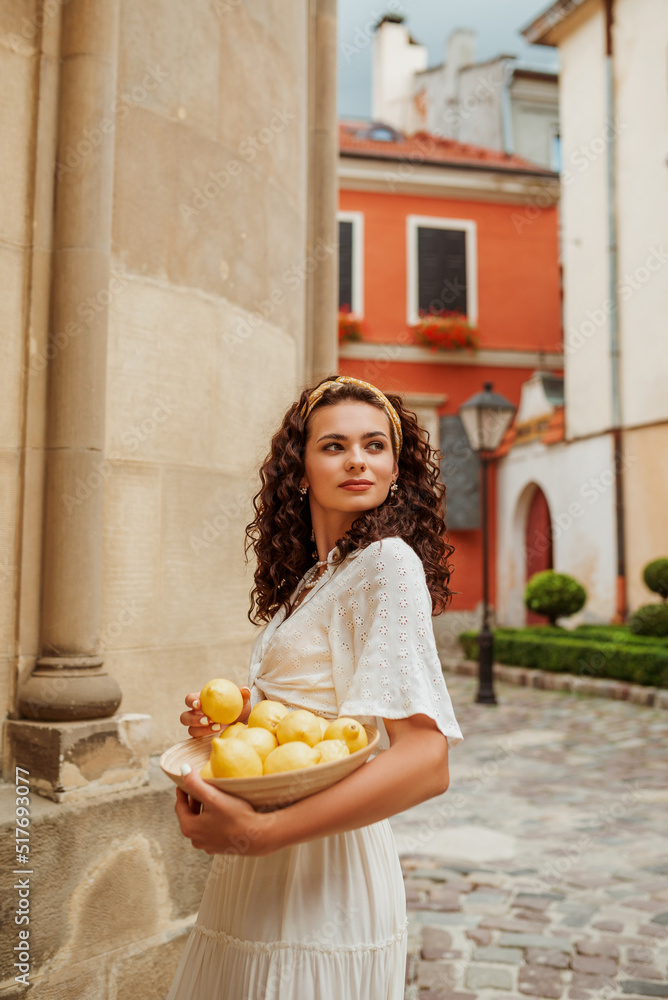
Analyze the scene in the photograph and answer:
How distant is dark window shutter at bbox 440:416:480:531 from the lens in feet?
58.3

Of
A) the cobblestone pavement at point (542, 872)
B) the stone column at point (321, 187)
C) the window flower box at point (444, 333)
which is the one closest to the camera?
the cobblestone pavement at point (542, 872)

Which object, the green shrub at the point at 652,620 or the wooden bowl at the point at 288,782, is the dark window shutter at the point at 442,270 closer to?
the green shrub at the point at 652,620

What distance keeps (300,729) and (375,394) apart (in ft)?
2.30

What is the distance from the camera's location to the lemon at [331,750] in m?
1.43

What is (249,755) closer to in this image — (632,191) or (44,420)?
(44,420)

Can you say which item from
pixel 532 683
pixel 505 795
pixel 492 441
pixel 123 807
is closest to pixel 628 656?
pixel 532 683

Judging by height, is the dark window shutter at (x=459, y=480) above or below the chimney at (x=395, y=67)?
below

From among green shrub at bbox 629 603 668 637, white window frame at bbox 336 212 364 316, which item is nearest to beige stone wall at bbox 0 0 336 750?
green shrub at bbox 629 603 668 637

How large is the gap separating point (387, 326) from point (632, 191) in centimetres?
537

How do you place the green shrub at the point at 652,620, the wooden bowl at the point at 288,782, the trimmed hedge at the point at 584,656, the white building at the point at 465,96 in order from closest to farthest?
the wooden bowl at the point at 288,782, the trimmed hedge at the point at 584,656, the green shrub at the point at 652,620, the white building at the point at 465,96

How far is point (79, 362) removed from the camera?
9.29 ft

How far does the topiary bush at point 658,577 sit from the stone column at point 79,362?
1095 cm

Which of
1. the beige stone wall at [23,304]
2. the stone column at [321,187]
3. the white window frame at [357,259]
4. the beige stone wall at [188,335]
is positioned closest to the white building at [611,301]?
→ the white window frame at [357,259]

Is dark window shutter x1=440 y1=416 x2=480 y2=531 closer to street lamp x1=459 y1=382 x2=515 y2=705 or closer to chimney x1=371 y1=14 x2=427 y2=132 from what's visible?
street lamp x1=459 y1=382 x2=515 y2=705
